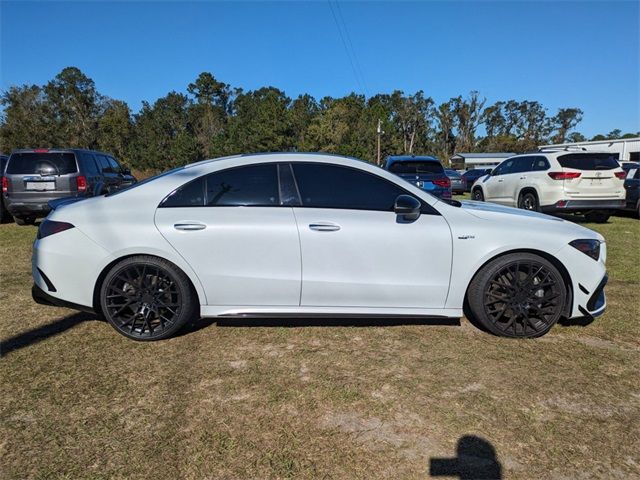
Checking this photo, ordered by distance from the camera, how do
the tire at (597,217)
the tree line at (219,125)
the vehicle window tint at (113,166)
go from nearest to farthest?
the tire at (597,217), the vehicle window tint at (113,166), the tree line at (219,125)

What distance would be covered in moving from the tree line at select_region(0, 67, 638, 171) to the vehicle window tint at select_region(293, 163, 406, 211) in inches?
1714

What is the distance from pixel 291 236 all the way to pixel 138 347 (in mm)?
1534

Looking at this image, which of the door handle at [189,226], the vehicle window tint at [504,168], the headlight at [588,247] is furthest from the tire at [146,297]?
the vehicle window tint at [504,168]

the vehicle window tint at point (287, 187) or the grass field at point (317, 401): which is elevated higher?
the vehicle window tint at point (287, 187)

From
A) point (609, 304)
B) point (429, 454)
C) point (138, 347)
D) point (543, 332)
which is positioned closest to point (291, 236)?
point (138, 347)

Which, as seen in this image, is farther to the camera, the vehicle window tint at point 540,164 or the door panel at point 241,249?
the vehicle window tint at point 540,164

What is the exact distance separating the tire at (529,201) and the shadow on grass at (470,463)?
8.70 m

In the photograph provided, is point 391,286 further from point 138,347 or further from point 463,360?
point 138,347

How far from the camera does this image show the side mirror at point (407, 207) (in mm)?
3432

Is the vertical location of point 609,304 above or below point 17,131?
below

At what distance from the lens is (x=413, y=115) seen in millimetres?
94000

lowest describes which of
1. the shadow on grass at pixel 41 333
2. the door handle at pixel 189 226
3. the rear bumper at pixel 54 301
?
the shadow on grass at pixel 41 333

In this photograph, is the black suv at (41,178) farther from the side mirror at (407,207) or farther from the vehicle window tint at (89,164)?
the side mirror at (407,207)

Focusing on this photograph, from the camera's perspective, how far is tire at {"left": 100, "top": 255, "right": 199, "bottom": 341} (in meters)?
3.53
